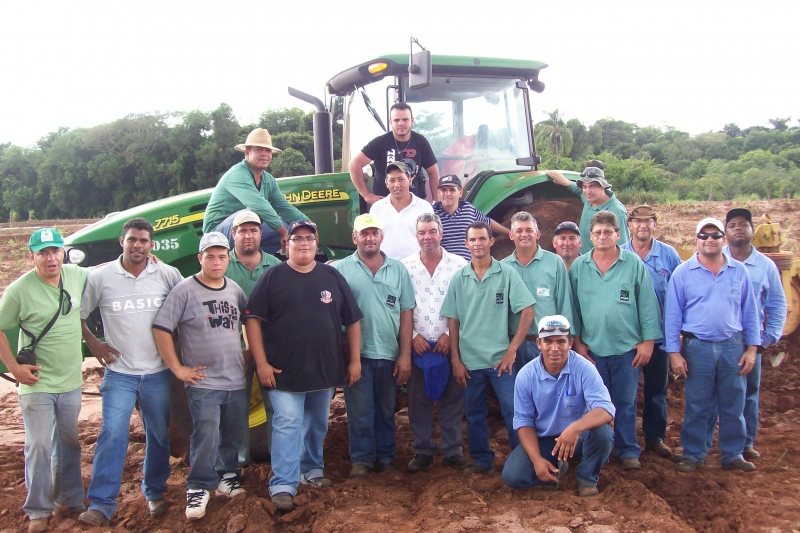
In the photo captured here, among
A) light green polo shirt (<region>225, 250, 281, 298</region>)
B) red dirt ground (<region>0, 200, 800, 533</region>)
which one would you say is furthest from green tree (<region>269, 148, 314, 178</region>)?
red dirt ground (<region>0, 200, 800, 533</region>)

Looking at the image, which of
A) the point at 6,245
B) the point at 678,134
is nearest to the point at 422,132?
the point at 6,245

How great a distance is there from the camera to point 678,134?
3941 centimetres

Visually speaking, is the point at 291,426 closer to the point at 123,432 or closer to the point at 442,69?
the point at 123,432

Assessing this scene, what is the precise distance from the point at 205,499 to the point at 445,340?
5.25ft

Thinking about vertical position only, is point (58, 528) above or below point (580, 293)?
below

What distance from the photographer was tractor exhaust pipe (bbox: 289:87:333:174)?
5.75 meters

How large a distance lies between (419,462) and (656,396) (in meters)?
1.61

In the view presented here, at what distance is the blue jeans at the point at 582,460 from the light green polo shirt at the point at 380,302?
92 cm

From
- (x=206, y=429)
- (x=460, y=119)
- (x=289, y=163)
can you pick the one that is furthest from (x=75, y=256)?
(x=289, y=163)

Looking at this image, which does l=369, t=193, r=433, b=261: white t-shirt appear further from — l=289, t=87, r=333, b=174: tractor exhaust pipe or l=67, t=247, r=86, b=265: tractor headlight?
l=67, t=247, r=86, b=265: tractor headlight

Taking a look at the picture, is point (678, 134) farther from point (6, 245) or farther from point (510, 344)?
point (510, 344)

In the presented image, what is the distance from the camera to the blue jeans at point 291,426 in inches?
144

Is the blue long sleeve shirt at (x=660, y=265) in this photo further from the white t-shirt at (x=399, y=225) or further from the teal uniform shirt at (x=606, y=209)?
the white t-shirt at (x=399, y=225)

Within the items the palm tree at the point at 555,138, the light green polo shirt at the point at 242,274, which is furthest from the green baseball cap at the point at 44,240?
the palm tree at the point at 555,138
